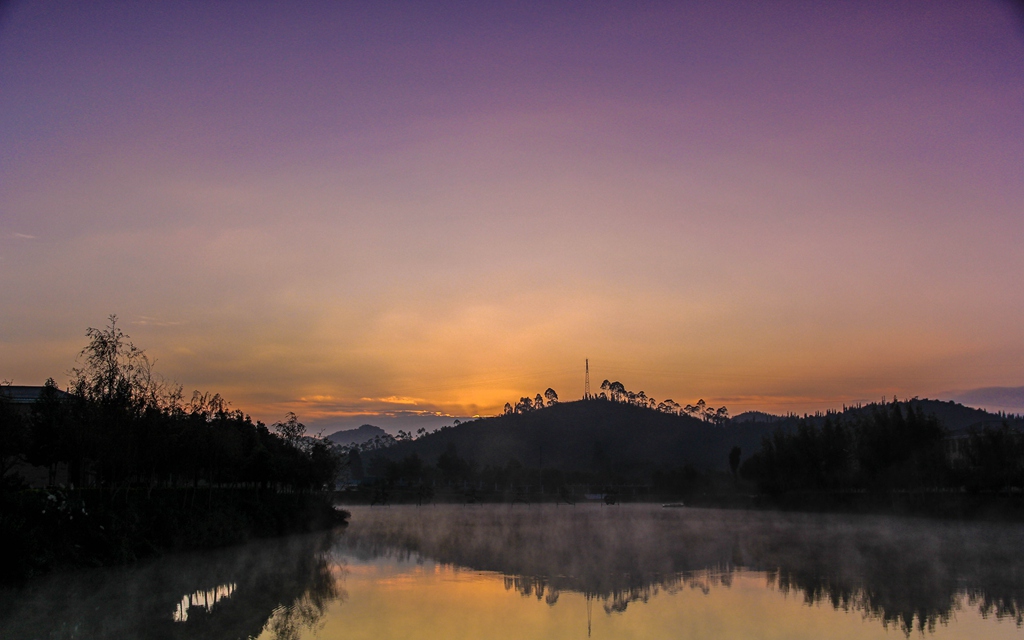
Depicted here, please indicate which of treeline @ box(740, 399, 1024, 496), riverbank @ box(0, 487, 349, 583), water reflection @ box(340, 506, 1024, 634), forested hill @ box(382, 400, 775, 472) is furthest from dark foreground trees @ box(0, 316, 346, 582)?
forested hill @ box(382, 400, 775, 472)

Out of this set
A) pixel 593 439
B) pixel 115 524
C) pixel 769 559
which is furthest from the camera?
pixel 593 439

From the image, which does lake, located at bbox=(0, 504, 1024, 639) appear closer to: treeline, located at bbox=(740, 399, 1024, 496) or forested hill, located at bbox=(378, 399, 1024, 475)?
treeline, located at bbox=(740, 399, 1024, 496)

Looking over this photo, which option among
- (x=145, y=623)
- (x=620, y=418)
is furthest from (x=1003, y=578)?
(x=620, y=418)

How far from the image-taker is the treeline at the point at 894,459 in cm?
4616

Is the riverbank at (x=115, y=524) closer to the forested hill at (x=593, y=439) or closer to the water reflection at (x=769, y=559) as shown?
the water reflection at (x=769, y=559)

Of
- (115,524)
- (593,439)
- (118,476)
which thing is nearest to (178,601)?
(115,524)

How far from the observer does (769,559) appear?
25.4 meters

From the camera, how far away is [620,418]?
191 metres

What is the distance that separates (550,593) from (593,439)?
158 meters

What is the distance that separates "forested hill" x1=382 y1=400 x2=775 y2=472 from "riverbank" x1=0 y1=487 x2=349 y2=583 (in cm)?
11689

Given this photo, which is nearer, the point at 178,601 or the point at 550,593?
the point at 178,601

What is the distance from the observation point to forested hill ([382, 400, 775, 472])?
538 feet

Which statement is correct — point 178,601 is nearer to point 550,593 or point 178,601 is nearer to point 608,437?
point 550,593

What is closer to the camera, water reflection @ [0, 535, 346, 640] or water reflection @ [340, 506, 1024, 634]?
water reflection @ [0, 535, 346, 640]
